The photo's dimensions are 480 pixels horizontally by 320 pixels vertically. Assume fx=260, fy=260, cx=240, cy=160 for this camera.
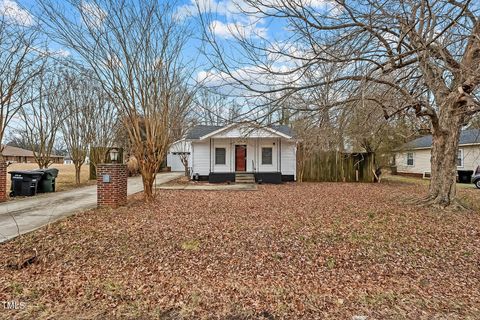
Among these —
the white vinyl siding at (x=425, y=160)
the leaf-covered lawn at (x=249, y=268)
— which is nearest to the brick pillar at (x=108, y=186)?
the leaf-covered lawn at (x=249, y=268)

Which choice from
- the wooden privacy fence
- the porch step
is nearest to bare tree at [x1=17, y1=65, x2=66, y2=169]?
the porch step

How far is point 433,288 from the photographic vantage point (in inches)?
130

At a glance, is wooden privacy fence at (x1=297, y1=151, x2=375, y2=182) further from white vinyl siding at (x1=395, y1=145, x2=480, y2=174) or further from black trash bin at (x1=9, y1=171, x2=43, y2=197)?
black trash bin at (x1=9, y1=171, x2=43, y2=197)

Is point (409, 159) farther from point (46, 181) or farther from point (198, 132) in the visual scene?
point (46, 181)

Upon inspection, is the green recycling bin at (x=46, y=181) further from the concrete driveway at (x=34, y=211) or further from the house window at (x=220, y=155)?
the house window at (x=220, y=155)

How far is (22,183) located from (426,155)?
25.8 m

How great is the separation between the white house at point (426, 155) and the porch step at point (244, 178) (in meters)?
9.42

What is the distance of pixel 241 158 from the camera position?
16.5 meters

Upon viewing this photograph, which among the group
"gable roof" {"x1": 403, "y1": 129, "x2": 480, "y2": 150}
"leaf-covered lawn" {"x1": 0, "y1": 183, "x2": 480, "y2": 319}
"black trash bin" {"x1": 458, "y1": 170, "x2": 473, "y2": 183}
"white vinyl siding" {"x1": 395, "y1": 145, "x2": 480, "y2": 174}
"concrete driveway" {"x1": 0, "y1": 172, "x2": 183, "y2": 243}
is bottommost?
"leaf-covered lawn" {"x1": 0, "y1": 183, "x2": 480, "y2": 319}

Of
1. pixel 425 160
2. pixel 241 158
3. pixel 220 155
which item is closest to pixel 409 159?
pixel 425 160

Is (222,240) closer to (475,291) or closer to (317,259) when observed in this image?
(317,259)

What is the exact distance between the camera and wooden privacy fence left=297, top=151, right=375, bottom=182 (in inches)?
652

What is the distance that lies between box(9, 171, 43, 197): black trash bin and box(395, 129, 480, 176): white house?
62.0 feet

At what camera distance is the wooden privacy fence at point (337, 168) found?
16.6 m
